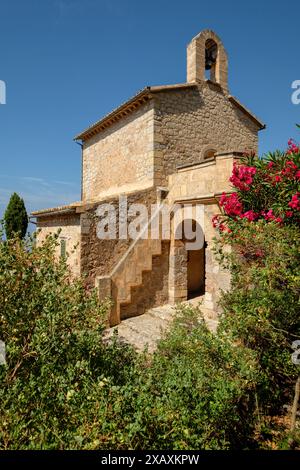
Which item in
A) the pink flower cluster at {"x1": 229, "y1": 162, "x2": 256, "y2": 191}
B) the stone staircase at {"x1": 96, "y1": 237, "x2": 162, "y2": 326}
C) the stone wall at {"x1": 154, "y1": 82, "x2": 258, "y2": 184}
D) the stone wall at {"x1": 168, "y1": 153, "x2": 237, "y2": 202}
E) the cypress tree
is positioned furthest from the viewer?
the cypress tree

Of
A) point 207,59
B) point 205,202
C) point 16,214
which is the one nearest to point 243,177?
point 205,202

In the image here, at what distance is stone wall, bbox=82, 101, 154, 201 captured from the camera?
1080cm

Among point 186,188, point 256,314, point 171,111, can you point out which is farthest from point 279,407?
point 171,111

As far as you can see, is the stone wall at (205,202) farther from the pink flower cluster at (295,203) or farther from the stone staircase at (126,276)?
the pink flower cluster at (295,203)

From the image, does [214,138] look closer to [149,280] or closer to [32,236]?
Answer: [149,280]

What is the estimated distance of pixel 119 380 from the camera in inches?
155

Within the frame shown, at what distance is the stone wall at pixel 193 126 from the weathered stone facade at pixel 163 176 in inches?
1.4

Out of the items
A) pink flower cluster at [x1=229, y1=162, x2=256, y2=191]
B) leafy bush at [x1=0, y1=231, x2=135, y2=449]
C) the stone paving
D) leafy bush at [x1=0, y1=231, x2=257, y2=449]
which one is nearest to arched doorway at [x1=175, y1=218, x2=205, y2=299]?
the stone paving

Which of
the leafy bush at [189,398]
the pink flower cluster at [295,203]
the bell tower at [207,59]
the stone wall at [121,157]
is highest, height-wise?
the bell tower at [207,59]

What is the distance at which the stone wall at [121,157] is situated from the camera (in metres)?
10.8

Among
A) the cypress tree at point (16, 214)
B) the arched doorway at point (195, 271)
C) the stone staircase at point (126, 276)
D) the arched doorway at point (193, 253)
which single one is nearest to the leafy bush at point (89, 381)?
the stone staircase at point (126, 276)

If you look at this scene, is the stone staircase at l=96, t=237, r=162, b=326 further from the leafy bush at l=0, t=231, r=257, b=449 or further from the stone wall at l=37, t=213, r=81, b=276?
the leafy bush at l=0, t=231, r=257, b=449

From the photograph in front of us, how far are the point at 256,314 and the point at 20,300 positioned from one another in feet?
10.7

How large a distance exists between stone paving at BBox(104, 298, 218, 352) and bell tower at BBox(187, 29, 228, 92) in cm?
867
